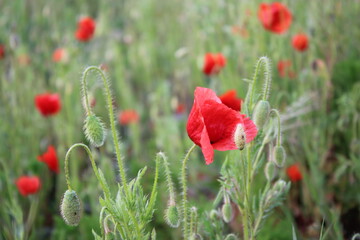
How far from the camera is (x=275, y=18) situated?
2123mm

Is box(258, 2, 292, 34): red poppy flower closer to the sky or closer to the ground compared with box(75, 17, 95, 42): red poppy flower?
closer to the ground

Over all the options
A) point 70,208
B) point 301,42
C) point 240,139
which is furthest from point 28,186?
point 301,42

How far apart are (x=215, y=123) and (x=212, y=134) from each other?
0.02 metres

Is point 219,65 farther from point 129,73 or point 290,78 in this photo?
point 129,73

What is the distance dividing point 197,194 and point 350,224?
72 cm

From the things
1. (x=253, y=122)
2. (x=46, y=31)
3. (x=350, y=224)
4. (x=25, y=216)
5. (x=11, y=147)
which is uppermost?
(x=46, y=31)

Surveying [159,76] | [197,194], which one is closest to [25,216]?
[197,194]

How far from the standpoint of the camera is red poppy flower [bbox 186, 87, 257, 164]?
940 mm

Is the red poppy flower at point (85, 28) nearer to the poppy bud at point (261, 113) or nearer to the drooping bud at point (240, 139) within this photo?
the poppy bud at point (261, 113)

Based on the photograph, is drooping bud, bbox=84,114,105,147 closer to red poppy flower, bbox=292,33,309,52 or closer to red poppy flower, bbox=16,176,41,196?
red poppy flower, bbox=16,176,41,196

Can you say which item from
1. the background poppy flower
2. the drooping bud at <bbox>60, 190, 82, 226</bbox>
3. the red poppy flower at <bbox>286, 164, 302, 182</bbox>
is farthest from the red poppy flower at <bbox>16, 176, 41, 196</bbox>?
the red poppy flower at <bbox>286, 164, 302, 182</bbox>

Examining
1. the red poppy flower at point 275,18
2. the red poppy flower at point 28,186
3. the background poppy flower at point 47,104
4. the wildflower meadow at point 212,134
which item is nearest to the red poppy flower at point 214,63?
the wildflower meadow at point 212,134

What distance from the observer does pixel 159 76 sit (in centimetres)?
373

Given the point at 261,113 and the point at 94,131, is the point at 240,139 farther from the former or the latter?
the point at 94,131
